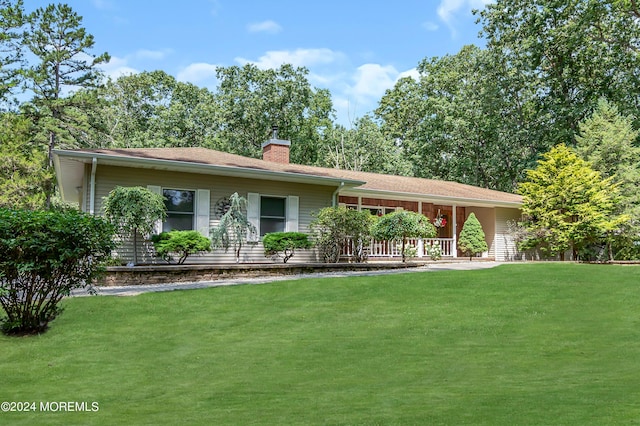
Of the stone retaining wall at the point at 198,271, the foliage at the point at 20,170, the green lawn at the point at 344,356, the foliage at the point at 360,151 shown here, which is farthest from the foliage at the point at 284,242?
the foliage at the point at 360,151

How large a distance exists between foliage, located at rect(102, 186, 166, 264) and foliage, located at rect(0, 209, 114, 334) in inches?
170

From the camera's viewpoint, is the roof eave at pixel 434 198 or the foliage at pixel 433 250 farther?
the foliage at pixel 433 250

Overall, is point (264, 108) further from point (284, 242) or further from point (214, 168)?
point (214, 168)

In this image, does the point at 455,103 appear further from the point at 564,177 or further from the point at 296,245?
the point at 296,245

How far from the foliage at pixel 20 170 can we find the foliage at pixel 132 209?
13438mm

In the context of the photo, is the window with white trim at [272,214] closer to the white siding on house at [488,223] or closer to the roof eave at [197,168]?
the roof eave at [197,168]

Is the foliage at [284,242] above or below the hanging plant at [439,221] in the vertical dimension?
below

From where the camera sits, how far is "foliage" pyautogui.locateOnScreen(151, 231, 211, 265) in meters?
12.1

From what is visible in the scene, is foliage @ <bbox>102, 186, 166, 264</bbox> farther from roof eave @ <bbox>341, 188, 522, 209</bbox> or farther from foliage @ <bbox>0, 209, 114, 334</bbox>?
roof eave @ <bbox>341, 188, 522, 209</bbox>

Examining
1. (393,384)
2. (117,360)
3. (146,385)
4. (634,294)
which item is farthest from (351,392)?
(634,294)

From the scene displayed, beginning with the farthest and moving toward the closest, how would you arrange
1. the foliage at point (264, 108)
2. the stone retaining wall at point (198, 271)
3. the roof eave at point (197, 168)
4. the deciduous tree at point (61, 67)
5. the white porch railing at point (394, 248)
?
1. the foliage at point (264, 108)
2. the deciduous tree at point (61, 67)
3. the white porch railing at point (394, 248)
4. the roof eave at point (197, 168)
5. the stone retaining wall at point (198, 271)

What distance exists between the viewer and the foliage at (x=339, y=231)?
14055 mm

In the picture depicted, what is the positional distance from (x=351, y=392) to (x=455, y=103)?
31.4 m

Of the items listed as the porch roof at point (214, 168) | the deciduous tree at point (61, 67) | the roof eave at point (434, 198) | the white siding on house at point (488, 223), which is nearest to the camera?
the porch roof at point (214, 168)
